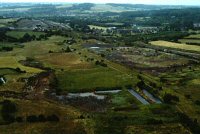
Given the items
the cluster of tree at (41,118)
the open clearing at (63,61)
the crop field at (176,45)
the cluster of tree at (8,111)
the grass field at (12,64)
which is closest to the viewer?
the cluster of tree at (8,111)

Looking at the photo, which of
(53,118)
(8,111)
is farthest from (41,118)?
(8,111)

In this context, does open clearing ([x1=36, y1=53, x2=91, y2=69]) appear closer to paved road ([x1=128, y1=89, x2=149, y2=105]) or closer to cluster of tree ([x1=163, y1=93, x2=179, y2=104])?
paved road ([x1=128, y1=89, x2=149, y2=105])

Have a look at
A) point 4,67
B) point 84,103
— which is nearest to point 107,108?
point 84,103

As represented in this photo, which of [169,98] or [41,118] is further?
[169,98]

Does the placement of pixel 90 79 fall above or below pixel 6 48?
above

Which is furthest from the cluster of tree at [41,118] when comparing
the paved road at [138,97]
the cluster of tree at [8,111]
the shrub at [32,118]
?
the paved road at [138,97]

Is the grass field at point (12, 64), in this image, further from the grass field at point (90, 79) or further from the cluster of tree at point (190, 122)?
the cluster of tree at point (190, 122)

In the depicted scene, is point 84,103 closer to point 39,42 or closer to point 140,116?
point 140,116

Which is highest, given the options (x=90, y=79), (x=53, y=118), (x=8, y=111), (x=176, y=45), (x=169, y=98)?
(x=8, y=111)

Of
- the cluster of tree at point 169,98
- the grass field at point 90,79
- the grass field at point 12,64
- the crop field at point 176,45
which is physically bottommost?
the crop field at point 176,45

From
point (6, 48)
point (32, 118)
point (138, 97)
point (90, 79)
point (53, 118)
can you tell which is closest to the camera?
point (32, 118)

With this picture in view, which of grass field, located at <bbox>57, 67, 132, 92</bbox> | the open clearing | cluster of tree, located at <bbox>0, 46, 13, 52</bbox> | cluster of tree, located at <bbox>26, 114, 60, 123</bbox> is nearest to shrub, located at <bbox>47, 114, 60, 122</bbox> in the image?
cluster of tree, located at <bbox>26, 114, 60, 123</bbox>

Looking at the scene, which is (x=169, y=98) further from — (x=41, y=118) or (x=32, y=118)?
(x=32, y=118)

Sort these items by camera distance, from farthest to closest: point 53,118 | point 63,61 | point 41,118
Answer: point 63,61
point 53,118
point 41,118
